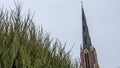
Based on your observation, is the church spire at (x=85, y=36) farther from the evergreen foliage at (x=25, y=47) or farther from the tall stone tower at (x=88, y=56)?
the evergreen foliage at (x=25, y=47)

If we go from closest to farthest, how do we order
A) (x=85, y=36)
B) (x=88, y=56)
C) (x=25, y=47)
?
(x=25, y=47), (x=88, y=56), (x=85, y=36)

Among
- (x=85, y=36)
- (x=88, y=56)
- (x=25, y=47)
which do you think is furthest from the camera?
(x=85, y=36)

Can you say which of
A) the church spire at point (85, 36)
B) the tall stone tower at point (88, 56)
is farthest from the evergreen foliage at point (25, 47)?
the church spire at point (85, 36)

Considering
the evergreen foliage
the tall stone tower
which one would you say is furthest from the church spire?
the evergreen foliage

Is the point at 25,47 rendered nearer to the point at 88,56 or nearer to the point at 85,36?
the point at 88,56

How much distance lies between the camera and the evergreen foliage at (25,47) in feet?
17.1

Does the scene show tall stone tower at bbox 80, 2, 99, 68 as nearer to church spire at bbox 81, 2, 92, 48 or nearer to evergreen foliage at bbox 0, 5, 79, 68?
church spire at bbox 81, 2, 92, 48

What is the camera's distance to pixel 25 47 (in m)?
5.50

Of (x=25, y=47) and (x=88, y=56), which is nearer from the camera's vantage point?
(x=25, y=47)

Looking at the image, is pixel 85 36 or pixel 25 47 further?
pixel 85 36

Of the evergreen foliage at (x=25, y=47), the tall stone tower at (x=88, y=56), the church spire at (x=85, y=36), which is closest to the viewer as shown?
the evergreen foliage at (x=25, y=47)

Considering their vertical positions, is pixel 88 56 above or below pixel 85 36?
below

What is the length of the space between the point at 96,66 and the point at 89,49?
523 cm

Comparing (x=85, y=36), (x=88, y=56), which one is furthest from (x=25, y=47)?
(x=85, y=36)
